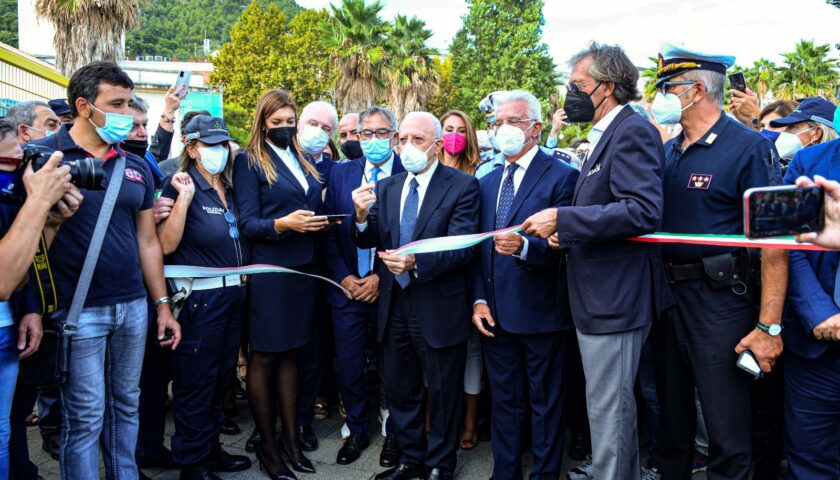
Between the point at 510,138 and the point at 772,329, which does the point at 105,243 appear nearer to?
the point at 510,138

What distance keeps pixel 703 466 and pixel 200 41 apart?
85957 mm

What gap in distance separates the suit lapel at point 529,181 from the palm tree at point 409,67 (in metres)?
24.7

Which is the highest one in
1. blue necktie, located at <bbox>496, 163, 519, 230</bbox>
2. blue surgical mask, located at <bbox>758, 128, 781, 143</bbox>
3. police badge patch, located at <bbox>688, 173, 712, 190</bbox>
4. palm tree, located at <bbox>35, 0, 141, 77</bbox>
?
palm tree, located at <bbox>35, 0, 141, 77</bbox>

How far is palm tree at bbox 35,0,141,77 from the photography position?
51.7ft

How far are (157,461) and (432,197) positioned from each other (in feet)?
8.76

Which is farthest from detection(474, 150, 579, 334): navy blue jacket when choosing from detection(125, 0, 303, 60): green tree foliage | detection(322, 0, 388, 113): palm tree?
detection(125, 0, 303, 60): green tree foliage

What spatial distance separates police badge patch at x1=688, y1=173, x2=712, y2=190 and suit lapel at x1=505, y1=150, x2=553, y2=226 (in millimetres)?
907

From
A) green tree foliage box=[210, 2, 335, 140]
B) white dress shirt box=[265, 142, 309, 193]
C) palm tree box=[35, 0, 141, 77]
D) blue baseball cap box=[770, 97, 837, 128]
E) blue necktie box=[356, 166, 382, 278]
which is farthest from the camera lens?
green tree foliage box=[210, 2, 335, 140]

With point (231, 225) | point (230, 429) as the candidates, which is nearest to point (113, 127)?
point (231, 225)

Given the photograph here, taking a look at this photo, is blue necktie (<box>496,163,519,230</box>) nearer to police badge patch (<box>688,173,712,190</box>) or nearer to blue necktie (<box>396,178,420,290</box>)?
blue necktie (<box>396,178,420,290</box>)

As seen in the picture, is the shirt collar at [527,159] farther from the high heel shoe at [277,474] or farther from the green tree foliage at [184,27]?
the green tree foliage at [184,27]

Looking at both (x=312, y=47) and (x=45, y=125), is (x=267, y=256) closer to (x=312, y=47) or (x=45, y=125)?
(x=45, y=125)

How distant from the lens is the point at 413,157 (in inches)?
154

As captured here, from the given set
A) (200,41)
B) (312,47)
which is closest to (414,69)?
(312,47)
